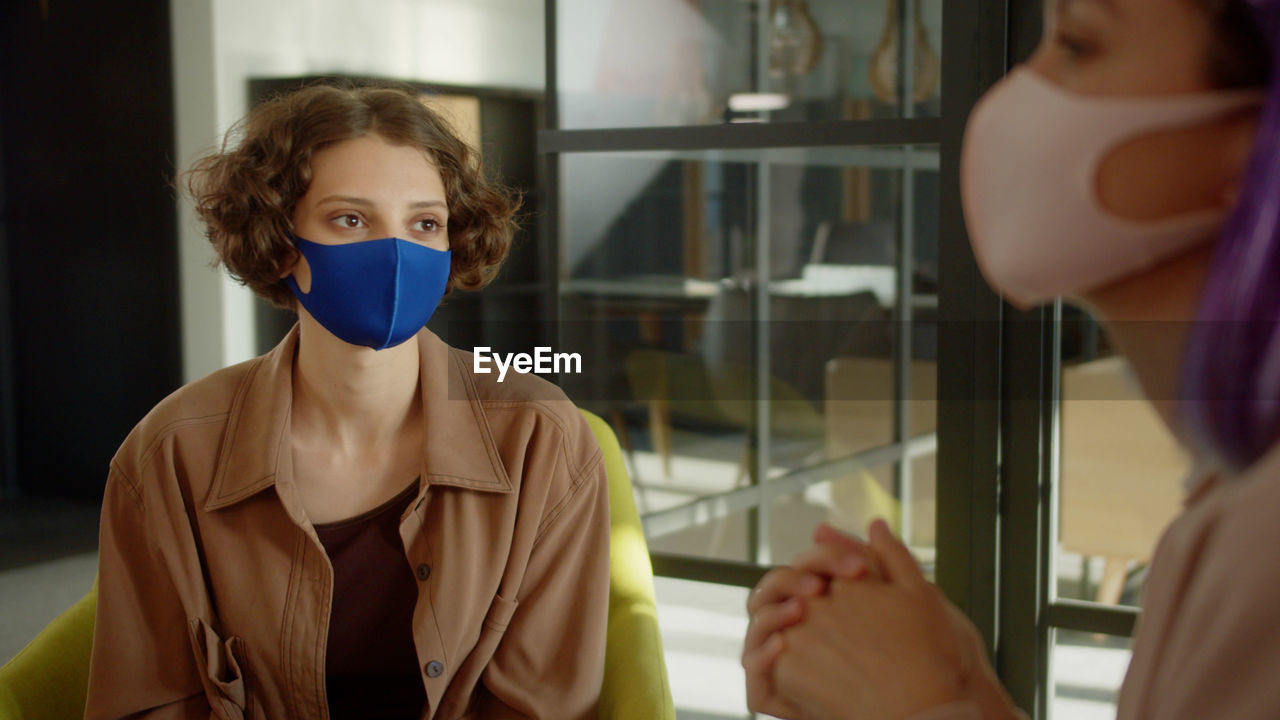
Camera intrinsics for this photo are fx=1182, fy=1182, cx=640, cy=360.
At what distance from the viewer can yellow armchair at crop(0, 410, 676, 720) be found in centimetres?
174

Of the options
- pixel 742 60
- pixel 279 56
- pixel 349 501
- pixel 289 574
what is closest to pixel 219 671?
pixel 289 574

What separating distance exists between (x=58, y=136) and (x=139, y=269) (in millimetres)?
702

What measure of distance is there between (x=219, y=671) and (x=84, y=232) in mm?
3925

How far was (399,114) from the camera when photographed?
1786 mm

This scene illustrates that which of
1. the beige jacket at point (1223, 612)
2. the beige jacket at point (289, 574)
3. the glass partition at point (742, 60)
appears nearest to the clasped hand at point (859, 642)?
the beige jacket at point (1223, 612)

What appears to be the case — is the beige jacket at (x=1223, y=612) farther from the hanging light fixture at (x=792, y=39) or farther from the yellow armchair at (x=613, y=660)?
the hanging light fixture at (x=792, y=39)

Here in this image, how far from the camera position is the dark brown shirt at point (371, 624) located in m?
1.71

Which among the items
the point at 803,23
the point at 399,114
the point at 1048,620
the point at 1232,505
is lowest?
the point at 1048,620

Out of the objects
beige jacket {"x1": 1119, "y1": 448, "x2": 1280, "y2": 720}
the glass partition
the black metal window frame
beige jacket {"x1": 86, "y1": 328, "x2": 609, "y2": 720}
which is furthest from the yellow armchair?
Answer: beige jacket {"x1": 1119, "y1": 448, "x2": 1280, "y2": 720}

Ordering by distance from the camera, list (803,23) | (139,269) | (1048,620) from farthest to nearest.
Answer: (139,269)
(803,23)
(1048,620)

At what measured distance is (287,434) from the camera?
1746 millimetres

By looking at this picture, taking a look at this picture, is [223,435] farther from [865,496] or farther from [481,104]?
[481,104]

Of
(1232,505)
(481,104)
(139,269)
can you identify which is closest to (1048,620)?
(1232,505)

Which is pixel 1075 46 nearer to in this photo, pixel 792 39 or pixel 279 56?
pixel 792 39
